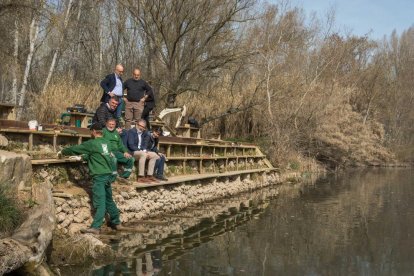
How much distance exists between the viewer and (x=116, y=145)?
908cm

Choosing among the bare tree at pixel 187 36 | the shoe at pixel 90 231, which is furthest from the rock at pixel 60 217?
the bare tree at pixel 187 36

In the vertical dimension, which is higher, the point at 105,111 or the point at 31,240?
the point at 105,111

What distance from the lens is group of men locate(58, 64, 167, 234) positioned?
842 cm

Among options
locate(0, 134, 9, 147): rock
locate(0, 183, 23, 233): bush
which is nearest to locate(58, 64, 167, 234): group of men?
locate(0, 134, 9, 147): rock

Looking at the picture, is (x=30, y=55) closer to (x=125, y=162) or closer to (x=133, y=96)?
(x=133, y=96)

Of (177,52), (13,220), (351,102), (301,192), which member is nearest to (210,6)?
(177,52)

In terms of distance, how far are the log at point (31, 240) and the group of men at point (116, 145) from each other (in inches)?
38.0

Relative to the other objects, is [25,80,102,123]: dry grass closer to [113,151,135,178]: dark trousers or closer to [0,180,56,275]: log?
[113,151,135,178]: dark trousers

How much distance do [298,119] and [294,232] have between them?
58.5ft

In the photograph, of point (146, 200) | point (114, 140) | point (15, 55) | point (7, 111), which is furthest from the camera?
point (15, 55)

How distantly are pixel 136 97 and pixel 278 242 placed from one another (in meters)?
5.02

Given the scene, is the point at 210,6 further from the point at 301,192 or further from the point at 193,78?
the point at 301,192

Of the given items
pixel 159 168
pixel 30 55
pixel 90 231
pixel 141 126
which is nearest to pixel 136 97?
pixel 141 126

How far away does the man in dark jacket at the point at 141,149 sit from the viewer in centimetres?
1117
